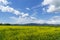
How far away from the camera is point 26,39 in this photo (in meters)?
15.6

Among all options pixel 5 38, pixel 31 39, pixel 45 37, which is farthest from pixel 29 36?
pixel 5 38

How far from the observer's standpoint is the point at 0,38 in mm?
17234

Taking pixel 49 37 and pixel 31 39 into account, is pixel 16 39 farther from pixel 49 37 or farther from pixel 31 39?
pixel 49 37

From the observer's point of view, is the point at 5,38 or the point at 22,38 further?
the point at 5,38

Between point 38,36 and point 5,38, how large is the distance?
3.82 meters

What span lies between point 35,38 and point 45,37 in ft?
3.72

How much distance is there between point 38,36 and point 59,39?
7.65ft

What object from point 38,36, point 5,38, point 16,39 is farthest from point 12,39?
point 38,36

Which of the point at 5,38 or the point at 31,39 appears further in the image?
the point at 5,38

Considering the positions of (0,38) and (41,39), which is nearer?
(41,39)

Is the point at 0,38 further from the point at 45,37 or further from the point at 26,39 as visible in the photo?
the point at 45,37

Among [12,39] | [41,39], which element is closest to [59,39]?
[41,39]

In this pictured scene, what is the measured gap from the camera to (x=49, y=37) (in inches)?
645

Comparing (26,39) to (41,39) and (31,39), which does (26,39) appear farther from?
(41,39)
